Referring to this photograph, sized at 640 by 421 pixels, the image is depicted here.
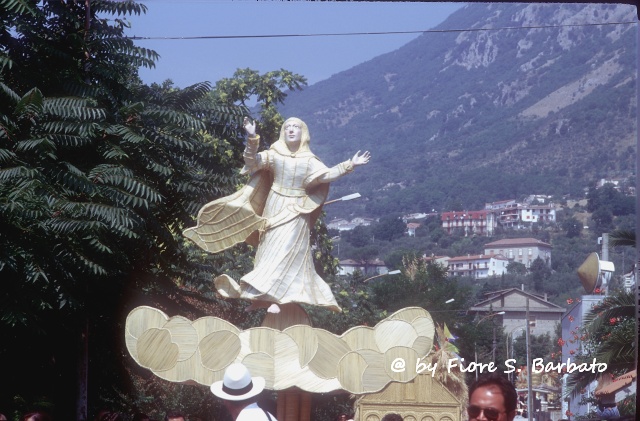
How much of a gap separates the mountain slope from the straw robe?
27.2 m

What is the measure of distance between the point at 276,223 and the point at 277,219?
0.06m

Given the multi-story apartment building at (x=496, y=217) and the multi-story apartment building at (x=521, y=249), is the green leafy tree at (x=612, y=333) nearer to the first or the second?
the multi-story apartment building at (x=521, y=249)

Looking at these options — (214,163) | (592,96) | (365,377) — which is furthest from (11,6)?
(592,96)

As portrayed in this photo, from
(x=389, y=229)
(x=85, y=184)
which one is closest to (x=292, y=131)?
(x=85, y=184)

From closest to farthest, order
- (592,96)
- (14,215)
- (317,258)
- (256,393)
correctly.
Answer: (256,393) < (14,215) < (317,258) < (592,96)

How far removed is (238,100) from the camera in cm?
2889

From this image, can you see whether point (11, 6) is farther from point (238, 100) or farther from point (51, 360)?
point (238, 100)

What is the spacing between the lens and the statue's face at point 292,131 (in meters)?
15.8

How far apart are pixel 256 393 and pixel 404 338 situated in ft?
21.1

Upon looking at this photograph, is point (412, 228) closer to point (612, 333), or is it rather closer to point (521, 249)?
point (521, 249)

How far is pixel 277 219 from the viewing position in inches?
619

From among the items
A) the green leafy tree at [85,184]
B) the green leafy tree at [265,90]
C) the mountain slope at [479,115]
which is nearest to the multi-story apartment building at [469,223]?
the mountain slope at [479,115]

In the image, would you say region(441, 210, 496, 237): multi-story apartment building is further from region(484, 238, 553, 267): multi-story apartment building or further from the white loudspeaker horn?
the white loudspeaker horn

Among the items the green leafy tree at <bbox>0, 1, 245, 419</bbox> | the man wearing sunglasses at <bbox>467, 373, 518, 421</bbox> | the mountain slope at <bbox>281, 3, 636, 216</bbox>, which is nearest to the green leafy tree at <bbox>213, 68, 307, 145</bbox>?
the green leafy tree at <bbox>0, 1, 245, 419</bbox>
